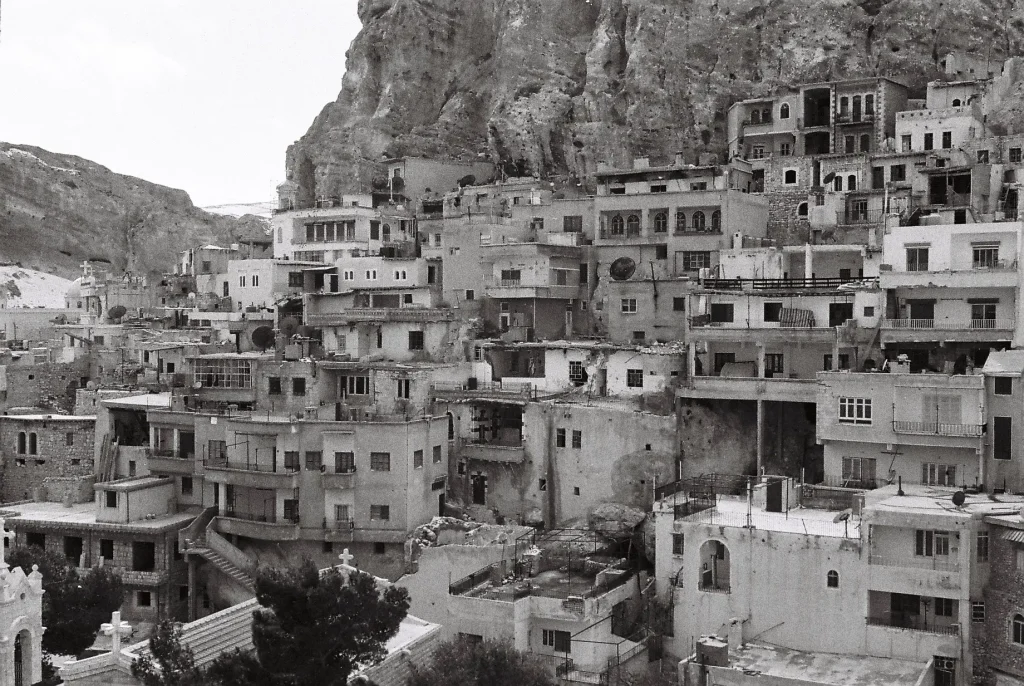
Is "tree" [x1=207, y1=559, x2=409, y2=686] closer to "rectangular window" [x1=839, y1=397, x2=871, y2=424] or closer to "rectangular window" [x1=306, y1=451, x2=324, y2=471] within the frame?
"rectangular window" [x1=306, y1=451, x2=324, y2=471]

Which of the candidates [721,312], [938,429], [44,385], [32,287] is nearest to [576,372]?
[721,312]

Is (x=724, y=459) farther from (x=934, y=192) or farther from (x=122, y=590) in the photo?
(x=122, y=590)

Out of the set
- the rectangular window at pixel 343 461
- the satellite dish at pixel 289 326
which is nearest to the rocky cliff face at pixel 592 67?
the satellite dish at pixel 289 326

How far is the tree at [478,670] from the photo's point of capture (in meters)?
30.2

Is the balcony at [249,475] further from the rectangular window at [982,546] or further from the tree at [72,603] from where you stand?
the rectangular window at [982,546]

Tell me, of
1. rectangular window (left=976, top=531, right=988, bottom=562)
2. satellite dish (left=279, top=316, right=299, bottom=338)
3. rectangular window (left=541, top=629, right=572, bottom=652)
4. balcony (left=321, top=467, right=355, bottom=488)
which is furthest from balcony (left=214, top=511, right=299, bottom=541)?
rectangular window (left=976, top=531, right=988, bottom=562)

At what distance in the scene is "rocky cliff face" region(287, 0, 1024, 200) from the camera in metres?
61.8

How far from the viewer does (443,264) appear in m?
56.5

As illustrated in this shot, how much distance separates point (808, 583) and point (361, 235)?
1481 inches

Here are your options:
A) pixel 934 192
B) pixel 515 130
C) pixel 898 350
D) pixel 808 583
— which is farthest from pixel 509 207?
pixel 808 583

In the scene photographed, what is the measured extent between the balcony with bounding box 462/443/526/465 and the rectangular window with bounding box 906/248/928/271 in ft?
47.1

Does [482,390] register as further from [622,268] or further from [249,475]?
[622,268]

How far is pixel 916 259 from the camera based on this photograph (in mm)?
42312

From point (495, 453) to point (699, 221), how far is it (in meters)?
14.1
